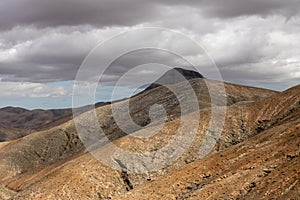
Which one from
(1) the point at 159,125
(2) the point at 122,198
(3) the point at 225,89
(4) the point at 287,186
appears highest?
→ (3) the point at 225,89

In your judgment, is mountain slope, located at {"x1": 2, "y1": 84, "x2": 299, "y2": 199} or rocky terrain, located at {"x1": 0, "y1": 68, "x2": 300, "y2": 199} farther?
mountain slope, located at {"x1": 2, "y1": 84, "x2": 299, "y2": 199}

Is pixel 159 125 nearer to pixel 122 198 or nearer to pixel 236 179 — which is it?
pixel 122 198

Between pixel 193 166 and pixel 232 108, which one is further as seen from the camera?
pixel 232 108

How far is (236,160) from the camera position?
173 ft

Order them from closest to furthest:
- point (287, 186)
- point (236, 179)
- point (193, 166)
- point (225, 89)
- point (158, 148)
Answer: point (287, 186) < point (236, 179) < point (193, 166) < point (158, 148) < point (225, 89)

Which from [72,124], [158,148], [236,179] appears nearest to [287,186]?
[236,179]

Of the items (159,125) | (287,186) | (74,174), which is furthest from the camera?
(159,125)

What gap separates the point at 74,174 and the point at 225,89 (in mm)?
97564

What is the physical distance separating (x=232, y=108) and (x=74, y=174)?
132ft

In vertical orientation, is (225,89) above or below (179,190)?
above

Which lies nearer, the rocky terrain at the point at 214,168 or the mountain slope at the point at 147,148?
the rocky terrain at the point at 214,168

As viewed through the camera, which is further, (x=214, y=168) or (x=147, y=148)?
(x=147, y=148)

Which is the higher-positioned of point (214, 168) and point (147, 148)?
point (147, 148)

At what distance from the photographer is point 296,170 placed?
41.1m
